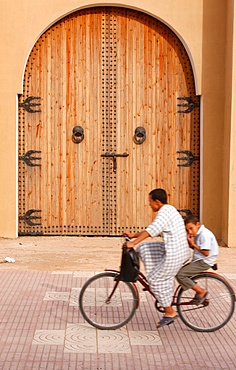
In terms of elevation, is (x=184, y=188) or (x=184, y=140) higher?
(x=184, y=140)

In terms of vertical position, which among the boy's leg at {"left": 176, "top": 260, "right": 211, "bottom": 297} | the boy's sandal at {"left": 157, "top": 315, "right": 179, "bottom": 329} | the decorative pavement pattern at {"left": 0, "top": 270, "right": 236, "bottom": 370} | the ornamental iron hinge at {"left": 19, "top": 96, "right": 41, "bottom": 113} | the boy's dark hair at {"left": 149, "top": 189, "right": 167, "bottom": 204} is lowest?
the decorative pavement pattern at {"left": 0, "top": 270, "right": 236, "bottom": 370}

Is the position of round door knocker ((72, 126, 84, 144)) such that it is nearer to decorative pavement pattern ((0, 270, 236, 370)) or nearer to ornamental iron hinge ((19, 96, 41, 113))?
ornamental iron hinge ((19, 96, 41, 113))

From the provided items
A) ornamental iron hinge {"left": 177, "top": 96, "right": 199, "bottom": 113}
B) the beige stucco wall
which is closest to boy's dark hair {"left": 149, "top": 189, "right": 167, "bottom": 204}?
the beige stucco wall

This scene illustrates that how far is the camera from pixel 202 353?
5.92 m

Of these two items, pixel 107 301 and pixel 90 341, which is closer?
pixel 90 341

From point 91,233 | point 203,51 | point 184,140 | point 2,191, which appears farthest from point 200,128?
point 2,191

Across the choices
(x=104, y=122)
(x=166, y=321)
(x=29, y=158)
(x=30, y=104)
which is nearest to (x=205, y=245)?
(x=166, y=321)

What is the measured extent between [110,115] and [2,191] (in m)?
2.08

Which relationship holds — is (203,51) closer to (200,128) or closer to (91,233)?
(200,128)

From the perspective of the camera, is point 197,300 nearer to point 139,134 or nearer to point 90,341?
point 90,341

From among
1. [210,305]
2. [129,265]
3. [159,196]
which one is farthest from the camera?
[210,305]

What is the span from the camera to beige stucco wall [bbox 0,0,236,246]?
12.1 m

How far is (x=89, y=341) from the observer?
625 centimetres

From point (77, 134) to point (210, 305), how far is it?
19.7 ft
